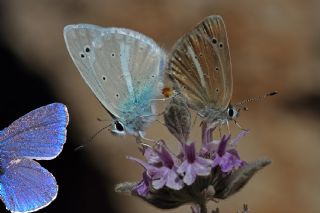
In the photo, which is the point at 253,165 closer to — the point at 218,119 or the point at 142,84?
the point at 218,119

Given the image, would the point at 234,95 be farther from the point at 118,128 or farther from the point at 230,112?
the point at 118,128

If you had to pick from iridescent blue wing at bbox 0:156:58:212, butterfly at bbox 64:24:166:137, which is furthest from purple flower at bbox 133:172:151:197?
iridescent blue wing at bbox 0:156:58:212

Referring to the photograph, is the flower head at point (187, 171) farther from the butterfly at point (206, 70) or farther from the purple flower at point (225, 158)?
the butterfly at point (206, 70)

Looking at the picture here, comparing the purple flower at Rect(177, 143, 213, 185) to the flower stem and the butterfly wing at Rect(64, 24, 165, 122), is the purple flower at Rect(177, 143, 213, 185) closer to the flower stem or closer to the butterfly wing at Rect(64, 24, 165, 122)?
the flower stem

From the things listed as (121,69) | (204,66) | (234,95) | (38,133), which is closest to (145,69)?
(121,69)

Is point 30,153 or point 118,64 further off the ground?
point 30,153
